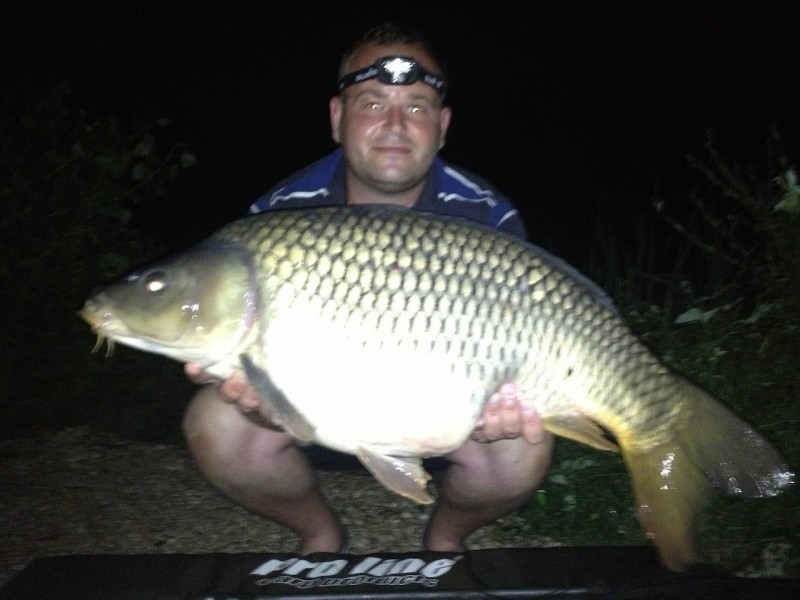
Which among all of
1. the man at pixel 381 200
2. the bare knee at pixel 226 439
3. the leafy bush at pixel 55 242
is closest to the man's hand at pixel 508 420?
the man at pixel 381 200

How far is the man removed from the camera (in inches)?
69.9

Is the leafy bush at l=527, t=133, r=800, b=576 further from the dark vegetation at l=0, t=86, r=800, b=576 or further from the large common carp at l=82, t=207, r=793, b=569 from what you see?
the large common carp at l=82, t=207, r=793, b=569

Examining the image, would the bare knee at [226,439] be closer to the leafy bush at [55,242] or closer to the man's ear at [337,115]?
the man's ear at [337,115]

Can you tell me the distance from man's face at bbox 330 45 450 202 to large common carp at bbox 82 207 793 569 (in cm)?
48

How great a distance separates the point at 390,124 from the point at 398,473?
2.67ft

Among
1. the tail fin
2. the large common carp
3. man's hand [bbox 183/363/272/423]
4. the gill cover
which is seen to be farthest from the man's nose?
the tail fin

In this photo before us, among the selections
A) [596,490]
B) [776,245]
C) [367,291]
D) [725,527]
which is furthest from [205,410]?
[776,245]

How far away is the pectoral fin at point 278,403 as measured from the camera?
1414 mm

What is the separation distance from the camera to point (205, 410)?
1.78 meters

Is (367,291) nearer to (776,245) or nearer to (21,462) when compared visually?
(776,245)

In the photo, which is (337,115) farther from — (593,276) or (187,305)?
(593,276)

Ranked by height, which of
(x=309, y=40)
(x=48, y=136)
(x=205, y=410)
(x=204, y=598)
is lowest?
(x=204, y=598)

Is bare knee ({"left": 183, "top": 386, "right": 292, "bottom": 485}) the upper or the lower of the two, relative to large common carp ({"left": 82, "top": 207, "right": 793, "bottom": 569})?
lower

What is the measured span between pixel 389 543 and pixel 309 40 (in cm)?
1894
